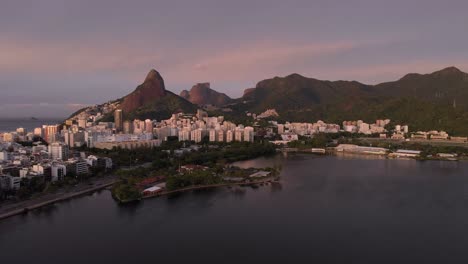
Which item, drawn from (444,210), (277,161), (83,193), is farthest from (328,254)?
(277,161)

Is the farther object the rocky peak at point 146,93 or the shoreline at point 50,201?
the rocky peak at point 146,93

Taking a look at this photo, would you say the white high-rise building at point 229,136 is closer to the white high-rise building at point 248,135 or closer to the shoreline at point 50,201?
the white high-rise building at point 248,135

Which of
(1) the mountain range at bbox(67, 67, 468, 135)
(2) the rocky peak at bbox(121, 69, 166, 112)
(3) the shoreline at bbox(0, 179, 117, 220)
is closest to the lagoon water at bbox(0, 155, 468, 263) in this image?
(3) the shoreline at bbox(0, 179, 117, 220)

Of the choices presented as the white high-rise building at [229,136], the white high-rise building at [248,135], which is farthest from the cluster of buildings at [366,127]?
the white high-rise building at [229,136]

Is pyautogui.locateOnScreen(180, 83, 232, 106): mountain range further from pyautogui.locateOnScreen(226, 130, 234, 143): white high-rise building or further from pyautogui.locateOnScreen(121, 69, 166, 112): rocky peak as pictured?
pyautogui.locateOnScreen(226, 130, 234, 143): white high-rise building

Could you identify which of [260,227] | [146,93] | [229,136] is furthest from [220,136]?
[146,93]
